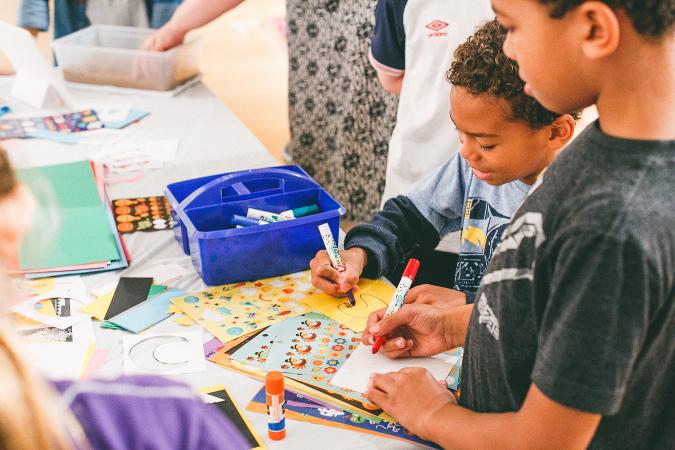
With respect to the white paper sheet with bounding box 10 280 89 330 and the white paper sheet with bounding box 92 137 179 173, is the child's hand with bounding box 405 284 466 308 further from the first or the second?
the white paper sheet with bounding box 92 137 179 173

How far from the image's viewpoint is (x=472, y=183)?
1359 mm

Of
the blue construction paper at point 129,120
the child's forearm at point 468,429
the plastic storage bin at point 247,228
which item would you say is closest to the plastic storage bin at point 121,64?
the blue construction paper at point 129,120

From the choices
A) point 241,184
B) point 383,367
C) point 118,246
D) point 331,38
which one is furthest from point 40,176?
point 331,38

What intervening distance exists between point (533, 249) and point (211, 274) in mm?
726

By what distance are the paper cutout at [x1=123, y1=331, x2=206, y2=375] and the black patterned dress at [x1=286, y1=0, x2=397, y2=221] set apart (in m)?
1.63

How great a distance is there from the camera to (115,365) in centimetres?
111

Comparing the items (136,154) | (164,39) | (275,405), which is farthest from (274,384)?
(164,39)

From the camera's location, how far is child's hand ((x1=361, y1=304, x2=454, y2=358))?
1.13 meters

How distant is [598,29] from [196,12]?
188cm

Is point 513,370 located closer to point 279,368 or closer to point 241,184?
point 279,368

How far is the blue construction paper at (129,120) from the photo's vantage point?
6.84 feet

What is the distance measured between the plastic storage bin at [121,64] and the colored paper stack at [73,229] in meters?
0.69

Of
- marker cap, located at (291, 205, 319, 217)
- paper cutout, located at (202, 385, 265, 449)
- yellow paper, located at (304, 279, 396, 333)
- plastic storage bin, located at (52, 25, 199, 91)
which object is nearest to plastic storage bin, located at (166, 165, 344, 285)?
marker cap, located at (291, 205, 319, 217)

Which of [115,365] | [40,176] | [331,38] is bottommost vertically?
[115,365]
